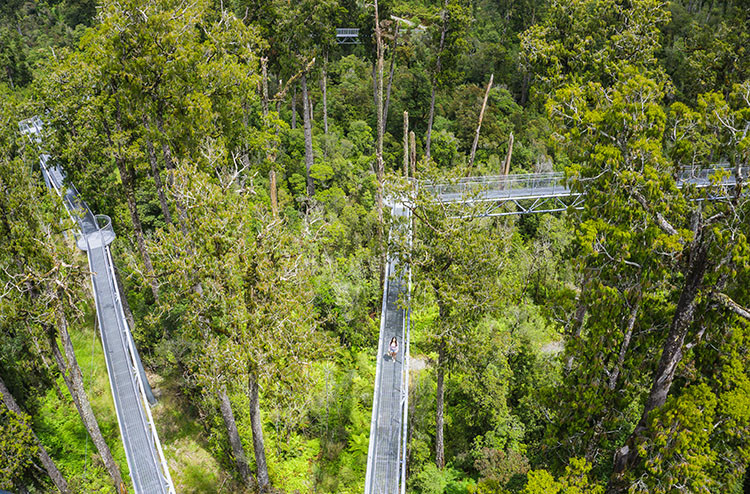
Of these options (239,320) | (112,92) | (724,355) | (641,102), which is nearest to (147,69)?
(112,92)

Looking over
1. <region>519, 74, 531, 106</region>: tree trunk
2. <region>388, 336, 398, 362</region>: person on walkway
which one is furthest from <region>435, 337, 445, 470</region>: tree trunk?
<region>519, 74, 531, 106</region>: tree trunk

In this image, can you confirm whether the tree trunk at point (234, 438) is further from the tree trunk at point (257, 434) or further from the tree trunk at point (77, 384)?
the tree trunk at point (77, 384)

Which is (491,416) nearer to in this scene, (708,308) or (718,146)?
(708,308)

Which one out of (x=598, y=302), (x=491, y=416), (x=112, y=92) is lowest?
(x=491, y=416)

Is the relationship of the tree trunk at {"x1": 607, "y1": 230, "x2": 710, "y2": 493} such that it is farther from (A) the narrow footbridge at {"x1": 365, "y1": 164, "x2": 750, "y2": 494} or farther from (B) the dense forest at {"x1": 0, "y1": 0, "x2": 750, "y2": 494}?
Answer: (A) the narrow footbridge at {"x1": 365, "y1": 164, "x2": 750, "y2": 494}

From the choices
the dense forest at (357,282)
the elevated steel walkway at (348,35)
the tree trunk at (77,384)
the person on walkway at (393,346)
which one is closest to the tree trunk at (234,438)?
the dense forest at (357,282)

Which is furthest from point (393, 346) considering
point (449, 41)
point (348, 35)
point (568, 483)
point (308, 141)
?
point (348, 35)
